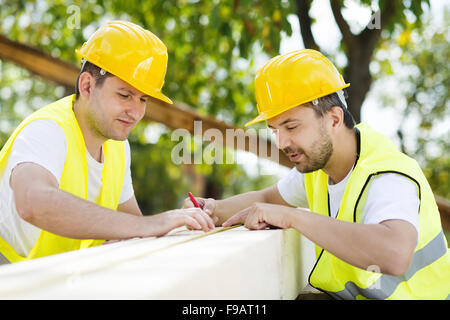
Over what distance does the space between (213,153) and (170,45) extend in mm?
2208

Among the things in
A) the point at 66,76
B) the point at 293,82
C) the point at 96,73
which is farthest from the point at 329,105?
the point at 66,76

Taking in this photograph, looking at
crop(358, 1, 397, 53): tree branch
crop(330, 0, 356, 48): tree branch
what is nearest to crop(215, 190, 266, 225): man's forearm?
crop(330, 0, 356, 48): tree branch

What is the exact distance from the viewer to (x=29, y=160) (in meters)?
2.32

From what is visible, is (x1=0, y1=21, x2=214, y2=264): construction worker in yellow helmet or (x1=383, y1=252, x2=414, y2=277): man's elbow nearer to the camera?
(x1=383, y1=252, x2=414, y2=277): man's elbow

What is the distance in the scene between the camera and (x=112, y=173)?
10.1ft

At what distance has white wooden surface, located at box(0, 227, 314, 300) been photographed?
39.6 inches

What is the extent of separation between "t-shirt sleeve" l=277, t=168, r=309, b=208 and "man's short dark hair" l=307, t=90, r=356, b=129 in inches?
22.7

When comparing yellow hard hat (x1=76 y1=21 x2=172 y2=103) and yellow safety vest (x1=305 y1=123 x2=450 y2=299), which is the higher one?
yellow hard hat (x1=76 y1=21 x2=172 y2=103)

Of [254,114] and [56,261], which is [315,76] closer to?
[56,261]

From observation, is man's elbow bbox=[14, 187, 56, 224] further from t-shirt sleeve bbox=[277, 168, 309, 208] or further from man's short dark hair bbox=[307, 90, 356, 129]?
t-shirt sleeve bbox=[277, 168, 309, 208]

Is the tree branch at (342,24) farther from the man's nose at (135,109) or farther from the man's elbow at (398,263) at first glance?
the man's elbow at (398,263)

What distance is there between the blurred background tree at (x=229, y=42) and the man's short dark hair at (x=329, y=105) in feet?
4.99

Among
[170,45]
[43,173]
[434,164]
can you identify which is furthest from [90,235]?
[434,164]

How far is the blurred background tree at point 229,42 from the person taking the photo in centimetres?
451
